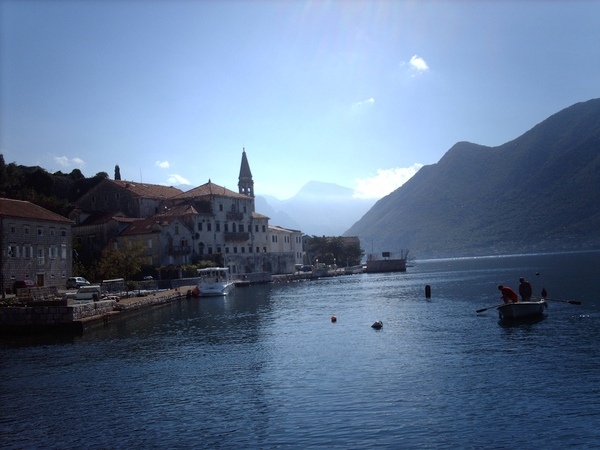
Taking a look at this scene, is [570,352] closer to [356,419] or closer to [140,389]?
[356,419]

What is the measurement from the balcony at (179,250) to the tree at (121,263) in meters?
7.39

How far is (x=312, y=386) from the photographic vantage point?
63.8 feet

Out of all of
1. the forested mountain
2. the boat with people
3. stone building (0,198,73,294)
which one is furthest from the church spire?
stone building (0,198,73,294)

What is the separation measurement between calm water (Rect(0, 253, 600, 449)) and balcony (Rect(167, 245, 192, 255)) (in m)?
42.9

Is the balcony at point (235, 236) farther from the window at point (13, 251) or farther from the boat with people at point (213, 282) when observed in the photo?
the window at point (13, 251)

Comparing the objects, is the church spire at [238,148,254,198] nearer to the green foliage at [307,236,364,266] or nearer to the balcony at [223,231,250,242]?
the balcony at [223,231,250,242]

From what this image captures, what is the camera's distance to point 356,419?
15555 mm

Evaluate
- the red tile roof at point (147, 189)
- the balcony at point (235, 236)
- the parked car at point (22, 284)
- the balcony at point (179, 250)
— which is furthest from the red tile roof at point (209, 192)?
the parked car at point (22, 284)

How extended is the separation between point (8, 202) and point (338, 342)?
38201mm

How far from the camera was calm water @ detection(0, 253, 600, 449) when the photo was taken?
14547 millimetres

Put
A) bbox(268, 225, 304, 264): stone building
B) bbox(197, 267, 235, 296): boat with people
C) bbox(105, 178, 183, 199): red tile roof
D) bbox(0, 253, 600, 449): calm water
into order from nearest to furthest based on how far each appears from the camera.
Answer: bbox(0, 253, 600, 449): calm water < bbox(197, 267, 235, 296): boat with people < bbox(105, 178, 183, 199): red tile roof < bbox(268, 225, 304, 264): stone building

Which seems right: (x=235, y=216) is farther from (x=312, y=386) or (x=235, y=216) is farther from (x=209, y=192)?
(x=312, y=386)

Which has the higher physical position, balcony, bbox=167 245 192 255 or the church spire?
the church spire

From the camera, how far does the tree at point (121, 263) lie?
64.5 m
